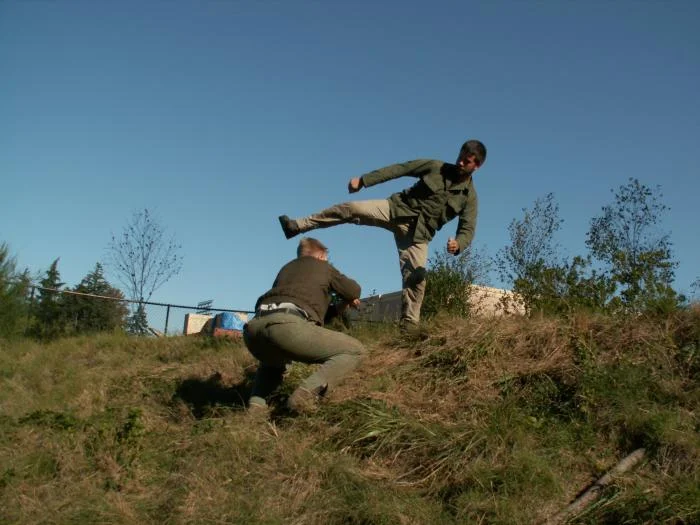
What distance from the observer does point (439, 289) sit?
947 cm

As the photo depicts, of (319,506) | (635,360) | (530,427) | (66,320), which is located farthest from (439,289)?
(66,320)

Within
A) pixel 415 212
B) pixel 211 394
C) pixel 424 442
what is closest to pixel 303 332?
pixel 424 442

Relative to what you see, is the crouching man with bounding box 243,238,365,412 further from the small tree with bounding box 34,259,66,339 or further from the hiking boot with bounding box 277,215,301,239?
the small tree with bounding box 34,259,66,339

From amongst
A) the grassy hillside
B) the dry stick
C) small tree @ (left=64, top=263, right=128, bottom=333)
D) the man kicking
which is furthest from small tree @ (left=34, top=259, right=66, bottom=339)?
the dry stick

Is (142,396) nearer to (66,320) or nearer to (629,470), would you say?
(629,470)

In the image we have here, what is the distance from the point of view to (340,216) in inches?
260

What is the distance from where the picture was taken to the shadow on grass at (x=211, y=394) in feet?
19.6

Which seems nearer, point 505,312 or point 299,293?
point 299,293

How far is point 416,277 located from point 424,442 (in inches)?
94.8

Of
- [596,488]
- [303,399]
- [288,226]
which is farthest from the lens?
[288,226]

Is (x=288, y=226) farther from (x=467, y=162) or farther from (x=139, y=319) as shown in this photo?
(x=139, y=319)

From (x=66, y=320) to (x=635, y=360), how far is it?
474 inches

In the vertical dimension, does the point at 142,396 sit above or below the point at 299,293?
below

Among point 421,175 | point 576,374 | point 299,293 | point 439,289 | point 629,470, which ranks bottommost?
point 629,470
